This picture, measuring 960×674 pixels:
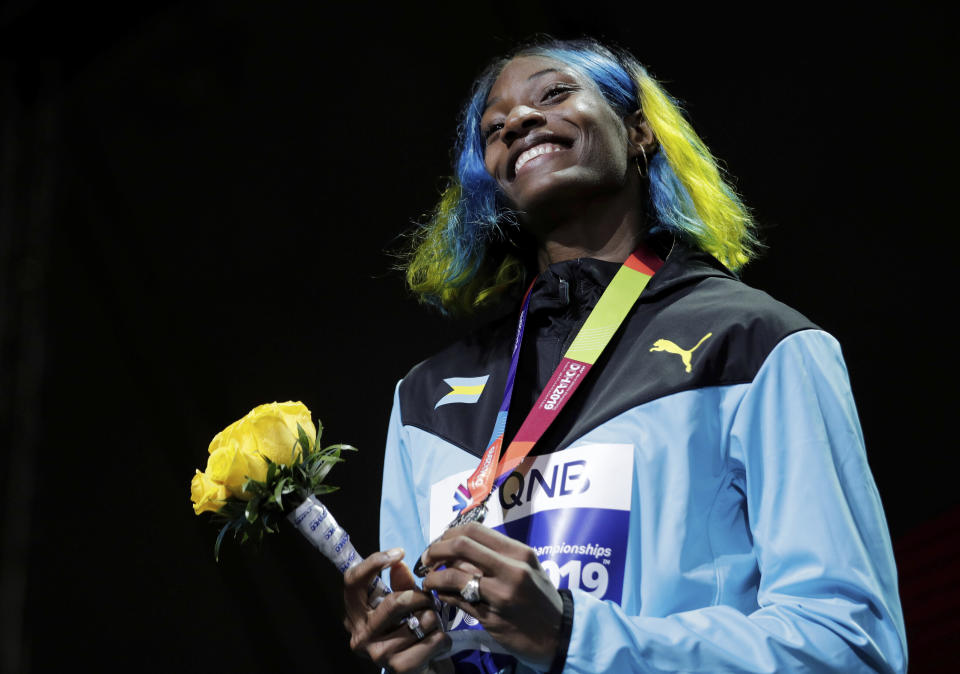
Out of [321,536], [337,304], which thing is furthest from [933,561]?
[337,304]

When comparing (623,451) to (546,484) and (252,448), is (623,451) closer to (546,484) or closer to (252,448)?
(546,484)

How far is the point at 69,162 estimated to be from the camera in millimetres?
3059

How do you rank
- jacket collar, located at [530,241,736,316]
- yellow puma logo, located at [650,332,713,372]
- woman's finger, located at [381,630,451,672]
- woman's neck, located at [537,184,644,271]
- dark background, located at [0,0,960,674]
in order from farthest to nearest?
1. dark background, located at [0,0,960,674]
2. woman's neck, located at [537,184,644,271]
3. jacket collar, located at [530,241,736,316]
4. yellow puma logo, located at [650,332,713,372]
5. woman's finger, located at [381,630,451,672]

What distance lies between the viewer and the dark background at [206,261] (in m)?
2.79

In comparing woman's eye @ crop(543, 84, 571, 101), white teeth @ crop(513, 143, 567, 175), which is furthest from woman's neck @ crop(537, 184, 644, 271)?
woman's eye @ crop(543, 84, 571, 101)

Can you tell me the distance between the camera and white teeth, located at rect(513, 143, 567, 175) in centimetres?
175

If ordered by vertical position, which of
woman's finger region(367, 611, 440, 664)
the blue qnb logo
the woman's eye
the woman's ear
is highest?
the woman's eye

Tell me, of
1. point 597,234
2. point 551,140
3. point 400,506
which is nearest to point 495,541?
point 400,506

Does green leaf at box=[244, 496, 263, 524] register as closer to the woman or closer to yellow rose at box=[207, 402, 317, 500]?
yellow rose at box=[207, 402, 317, 500]

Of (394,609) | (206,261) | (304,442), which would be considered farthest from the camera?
(206,261)

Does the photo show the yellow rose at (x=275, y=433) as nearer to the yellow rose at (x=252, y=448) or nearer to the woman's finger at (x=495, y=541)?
the yellow rose at (x=252, y=448)

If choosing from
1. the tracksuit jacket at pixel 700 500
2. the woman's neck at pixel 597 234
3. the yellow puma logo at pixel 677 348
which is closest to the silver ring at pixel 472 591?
the tracksuit jacket at pixel 700 500

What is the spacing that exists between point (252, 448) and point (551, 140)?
81 centimetres

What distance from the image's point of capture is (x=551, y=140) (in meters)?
1.76
